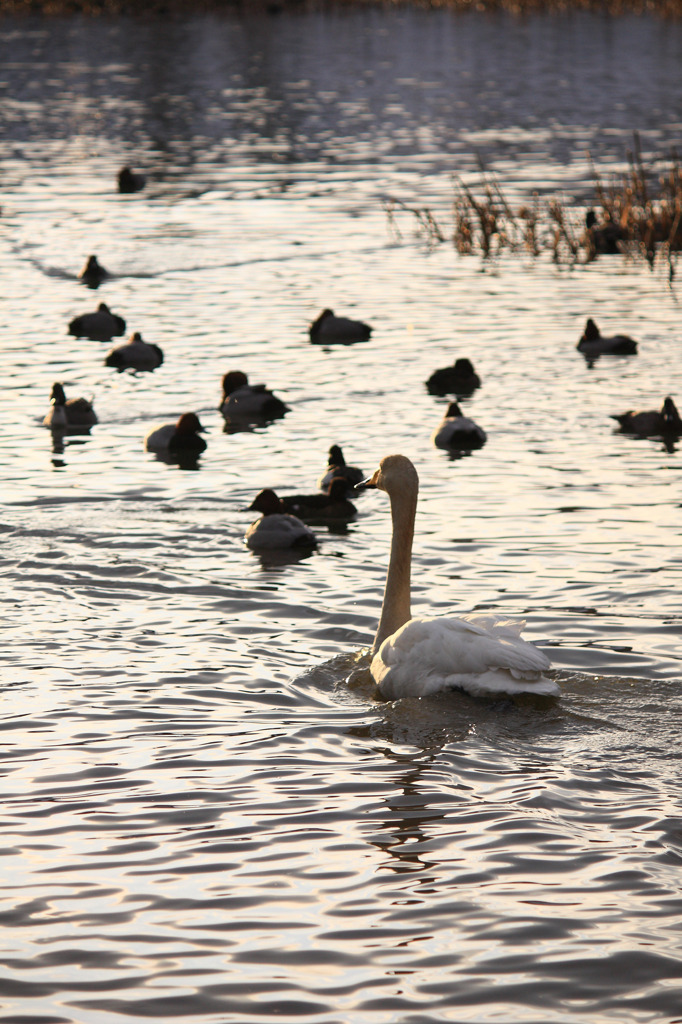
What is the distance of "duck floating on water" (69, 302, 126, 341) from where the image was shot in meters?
23.5

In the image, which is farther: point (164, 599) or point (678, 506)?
point (678, 506)

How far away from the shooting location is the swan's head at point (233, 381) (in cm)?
1898

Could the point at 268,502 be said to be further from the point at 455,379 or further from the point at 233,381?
the point at 455,379

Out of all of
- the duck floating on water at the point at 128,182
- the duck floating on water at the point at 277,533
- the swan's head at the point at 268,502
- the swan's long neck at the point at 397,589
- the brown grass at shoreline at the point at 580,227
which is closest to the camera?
the swan's long neck at the point at 397,589

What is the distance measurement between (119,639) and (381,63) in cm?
6647

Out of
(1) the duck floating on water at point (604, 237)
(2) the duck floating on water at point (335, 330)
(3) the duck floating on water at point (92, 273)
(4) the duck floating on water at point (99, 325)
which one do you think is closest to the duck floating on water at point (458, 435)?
(2) the duck floating on water at point (335, 330)

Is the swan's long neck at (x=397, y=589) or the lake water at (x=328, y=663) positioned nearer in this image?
the lake water at (x=328, y=663)

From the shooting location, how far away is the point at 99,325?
2367 cm

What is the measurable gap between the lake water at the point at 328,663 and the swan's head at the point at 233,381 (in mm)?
554

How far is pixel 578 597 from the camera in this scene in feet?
39.6

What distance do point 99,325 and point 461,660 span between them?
15.5 metres

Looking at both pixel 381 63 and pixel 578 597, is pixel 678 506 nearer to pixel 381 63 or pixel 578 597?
pixel 578 597

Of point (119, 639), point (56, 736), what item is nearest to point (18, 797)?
point (56, 736)

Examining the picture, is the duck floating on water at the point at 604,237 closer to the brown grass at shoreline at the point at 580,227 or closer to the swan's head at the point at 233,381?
the brown grass at shoreline at the point at 580,227
